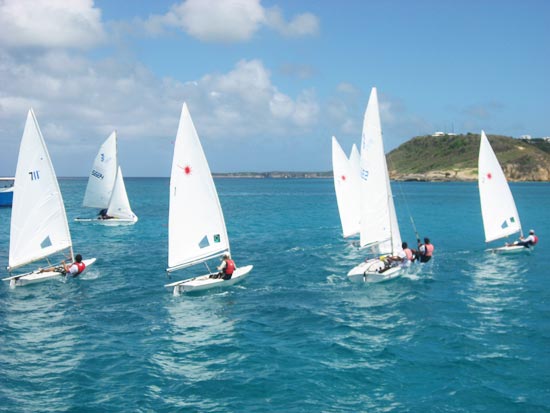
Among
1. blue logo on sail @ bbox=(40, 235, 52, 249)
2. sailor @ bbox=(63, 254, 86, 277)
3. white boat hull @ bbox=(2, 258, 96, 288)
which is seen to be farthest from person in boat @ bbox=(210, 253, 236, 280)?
blue logo on sail @ bbox=(40, 235, 52, 249)

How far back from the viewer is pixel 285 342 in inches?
864

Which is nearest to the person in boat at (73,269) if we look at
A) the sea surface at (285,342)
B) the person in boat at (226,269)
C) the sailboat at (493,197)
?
the sea surface at (285,342)

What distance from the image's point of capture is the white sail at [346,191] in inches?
1805

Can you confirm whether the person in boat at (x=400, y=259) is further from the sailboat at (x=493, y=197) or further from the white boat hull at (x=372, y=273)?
the sailboat at (x=493, y=197)

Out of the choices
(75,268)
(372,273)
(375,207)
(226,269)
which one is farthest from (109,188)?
(372,273)

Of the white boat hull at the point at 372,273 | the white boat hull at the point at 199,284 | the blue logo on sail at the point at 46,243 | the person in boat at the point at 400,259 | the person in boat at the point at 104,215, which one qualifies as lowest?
the white boat hull at the point at 372,273

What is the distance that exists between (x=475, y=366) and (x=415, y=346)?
268 cm

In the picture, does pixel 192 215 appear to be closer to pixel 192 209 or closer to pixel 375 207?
pixel 192 209

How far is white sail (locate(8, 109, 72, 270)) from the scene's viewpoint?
31.1 metres

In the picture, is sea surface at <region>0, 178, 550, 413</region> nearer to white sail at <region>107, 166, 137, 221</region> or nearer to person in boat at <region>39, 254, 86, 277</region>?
person in boat at <region>39, 254, 86, 277</region>

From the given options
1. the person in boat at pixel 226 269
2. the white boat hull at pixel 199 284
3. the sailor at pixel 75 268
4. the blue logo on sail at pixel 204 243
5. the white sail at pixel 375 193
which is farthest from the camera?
the white sail at pixel 375 193

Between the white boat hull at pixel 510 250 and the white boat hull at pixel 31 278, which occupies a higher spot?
the white boat hull at pixel 31 278

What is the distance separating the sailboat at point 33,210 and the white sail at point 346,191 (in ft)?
75.6

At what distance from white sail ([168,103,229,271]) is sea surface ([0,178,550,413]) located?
2705 millimetres
